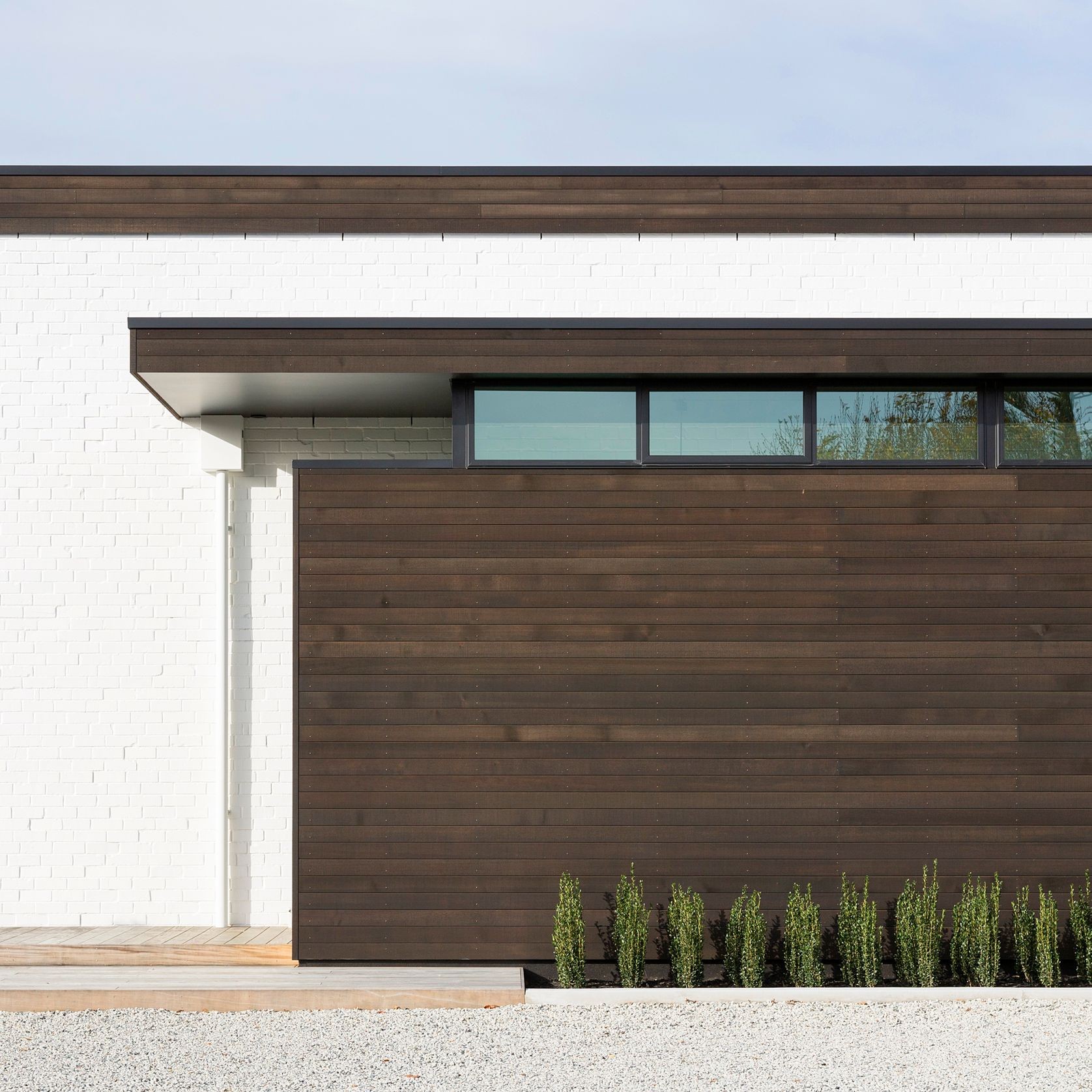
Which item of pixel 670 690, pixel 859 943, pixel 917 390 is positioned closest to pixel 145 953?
pixel 670 690

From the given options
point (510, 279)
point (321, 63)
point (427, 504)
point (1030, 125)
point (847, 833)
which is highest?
point (1030, 125)

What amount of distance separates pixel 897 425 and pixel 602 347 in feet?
6.00

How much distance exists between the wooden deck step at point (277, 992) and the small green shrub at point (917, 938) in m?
2.11

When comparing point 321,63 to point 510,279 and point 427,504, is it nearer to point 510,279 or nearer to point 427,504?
point 510,279

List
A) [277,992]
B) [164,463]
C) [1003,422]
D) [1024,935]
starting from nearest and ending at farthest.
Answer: [277,992], [1024,935], [1003,422], [164,463]

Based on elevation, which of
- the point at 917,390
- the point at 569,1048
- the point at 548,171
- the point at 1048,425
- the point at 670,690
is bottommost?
the point at 569,1048

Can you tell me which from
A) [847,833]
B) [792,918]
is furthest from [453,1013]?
[847,833]

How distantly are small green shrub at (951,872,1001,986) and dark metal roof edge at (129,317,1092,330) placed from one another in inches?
125

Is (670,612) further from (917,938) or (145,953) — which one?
(145,953)

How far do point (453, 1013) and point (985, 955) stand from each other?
290cm

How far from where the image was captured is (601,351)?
6387mm

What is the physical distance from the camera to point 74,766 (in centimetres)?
738

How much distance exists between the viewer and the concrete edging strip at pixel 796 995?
19.4ft

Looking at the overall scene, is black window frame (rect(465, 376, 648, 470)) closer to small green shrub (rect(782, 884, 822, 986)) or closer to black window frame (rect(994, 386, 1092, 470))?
black window frame (rect(994, 386, 1092, 470))
